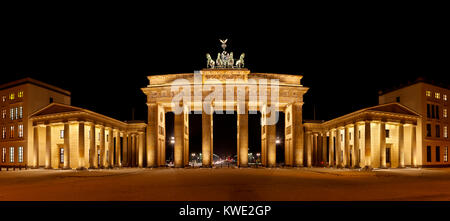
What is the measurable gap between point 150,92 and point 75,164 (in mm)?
16378

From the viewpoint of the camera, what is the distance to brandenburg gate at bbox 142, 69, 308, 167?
56625 mm

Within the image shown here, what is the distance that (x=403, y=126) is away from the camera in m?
55.0

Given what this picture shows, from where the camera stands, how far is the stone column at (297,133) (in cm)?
5866

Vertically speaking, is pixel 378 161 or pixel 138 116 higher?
pixel 138 116

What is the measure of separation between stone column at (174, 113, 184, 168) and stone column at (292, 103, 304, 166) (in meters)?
18.2

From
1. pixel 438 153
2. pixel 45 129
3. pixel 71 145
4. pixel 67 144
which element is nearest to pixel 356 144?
pixel 438 153

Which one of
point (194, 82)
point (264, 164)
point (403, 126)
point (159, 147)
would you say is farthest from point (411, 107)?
point (159, 147)

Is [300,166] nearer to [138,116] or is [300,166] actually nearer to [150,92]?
[150,92]

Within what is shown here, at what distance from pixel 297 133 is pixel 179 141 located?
63.3 ft

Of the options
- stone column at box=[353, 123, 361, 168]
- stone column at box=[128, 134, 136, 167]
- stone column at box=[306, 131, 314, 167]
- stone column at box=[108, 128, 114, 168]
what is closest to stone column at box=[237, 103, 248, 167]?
stone column at box=[306, 131, 314, 167]

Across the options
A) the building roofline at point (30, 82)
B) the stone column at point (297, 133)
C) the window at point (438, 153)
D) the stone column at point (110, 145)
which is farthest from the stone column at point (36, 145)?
the window at point (438, 153)

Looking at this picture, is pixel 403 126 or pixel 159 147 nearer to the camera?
pixel 403 126

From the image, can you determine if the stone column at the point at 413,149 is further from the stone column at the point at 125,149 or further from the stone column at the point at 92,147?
the stone column at the point at 125,149

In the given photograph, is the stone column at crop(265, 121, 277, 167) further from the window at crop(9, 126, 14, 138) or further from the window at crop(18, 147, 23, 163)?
the window at crop(9, 126, 14, 138)
